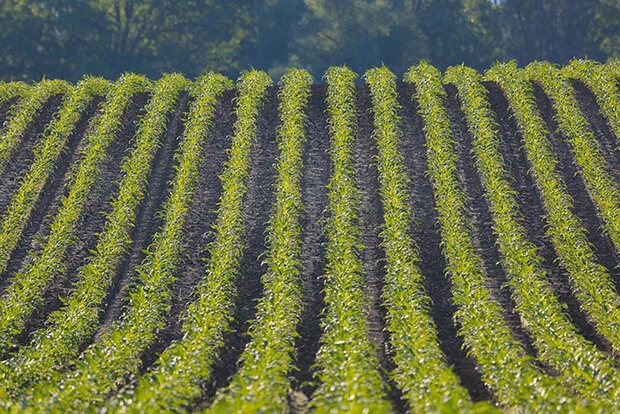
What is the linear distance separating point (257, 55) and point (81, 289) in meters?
35.8

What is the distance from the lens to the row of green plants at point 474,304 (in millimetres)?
9727

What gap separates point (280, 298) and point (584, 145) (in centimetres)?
831

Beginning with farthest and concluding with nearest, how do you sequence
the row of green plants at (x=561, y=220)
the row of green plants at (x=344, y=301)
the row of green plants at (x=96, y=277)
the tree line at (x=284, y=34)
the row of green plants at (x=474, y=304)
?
the tree line at (x=284, y=34), the row of green plants at (x=561, y=220), the row of green plants at (x=96, y=277), the row of green plants at (x=474, y=304), the row of green plants at (x=344, y=301)

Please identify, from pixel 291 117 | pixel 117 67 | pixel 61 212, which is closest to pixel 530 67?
pixel 291 117

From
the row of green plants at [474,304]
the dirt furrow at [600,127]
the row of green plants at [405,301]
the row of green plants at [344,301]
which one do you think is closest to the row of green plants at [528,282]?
the row of green plants at [474,304]

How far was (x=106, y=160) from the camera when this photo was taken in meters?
18.2

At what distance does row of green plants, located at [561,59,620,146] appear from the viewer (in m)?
19.0

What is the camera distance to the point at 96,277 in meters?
13.8

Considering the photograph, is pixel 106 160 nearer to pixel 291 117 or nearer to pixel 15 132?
pixel 15 132

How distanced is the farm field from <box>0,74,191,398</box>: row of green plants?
4 centimetres

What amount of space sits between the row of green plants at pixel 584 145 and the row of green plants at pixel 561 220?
0.42 m

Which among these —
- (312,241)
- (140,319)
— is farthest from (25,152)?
(140,319)

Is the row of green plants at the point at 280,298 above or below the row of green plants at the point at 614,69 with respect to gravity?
below

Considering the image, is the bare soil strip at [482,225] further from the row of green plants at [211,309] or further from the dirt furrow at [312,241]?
the row of green plants at [211,309]
